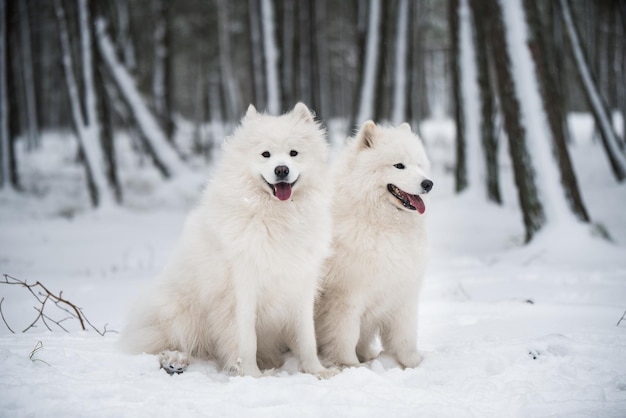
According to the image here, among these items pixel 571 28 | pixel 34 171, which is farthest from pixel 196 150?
pixel 571 28

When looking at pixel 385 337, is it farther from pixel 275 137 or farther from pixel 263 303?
pixel 275 137

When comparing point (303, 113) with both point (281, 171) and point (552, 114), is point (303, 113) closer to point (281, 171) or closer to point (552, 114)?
point (281, 171)

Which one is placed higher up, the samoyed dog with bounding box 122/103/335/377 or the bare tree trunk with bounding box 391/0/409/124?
the bare tree trunk with bounding box 391/0/409/124

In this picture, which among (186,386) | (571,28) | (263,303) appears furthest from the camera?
(571,28)

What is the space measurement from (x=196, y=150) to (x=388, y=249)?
16.9m

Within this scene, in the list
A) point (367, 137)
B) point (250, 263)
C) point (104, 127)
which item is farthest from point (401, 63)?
point (250, 263)

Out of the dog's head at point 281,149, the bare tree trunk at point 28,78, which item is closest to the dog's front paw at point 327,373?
the dog's head at point 281,149

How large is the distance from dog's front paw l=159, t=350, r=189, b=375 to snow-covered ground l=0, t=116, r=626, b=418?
58 millimetres

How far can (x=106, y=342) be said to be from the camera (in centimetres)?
346

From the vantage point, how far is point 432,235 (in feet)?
27.1

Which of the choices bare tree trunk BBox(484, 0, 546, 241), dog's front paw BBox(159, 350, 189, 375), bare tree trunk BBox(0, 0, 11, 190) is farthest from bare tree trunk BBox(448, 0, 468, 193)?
bare tree trunk BBox(0, 0, 11, 190)

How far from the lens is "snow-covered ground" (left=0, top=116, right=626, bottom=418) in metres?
2.39

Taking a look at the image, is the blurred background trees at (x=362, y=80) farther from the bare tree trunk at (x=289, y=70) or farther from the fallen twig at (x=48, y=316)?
the fallen twig at (x=48, y=316)

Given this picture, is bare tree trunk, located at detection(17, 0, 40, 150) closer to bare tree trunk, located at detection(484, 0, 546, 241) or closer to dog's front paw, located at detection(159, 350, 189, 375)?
bare tree trunk, located at detection(484, 0, 546, 241)
